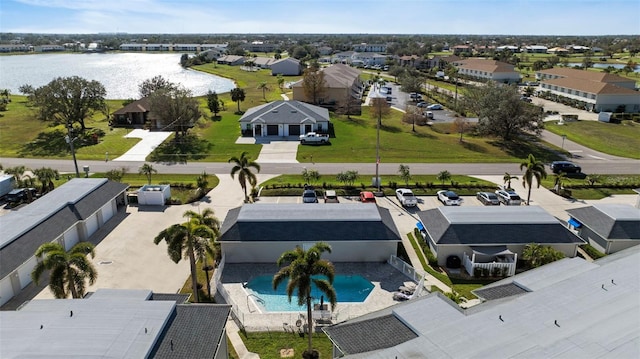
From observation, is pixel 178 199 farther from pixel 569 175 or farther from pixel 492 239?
pixel 569 175

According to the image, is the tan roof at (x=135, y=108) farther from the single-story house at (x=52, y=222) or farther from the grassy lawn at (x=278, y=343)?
the grassy lawn at (x=278, y=343)

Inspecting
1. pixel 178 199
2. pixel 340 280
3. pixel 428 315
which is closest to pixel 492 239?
pixel 340 280

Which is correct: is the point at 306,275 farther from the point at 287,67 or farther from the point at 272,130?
the point at 287,67

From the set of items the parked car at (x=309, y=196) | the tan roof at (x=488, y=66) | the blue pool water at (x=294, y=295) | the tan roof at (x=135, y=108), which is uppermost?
the tan roof at (x=488, y=66)

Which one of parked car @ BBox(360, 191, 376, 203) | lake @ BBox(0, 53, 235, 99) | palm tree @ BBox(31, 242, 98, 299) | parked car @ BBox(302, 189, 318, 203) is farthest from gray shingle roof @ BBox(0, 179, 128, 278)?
lake @ BBox(0, 53, 235, 99)

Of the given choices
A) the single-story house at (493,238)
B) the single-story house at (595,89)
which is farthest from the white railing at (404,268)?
the single-story house at (595,89)

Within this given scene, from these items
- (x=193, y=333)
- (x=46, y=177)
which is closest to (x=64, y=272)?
(x=193, y=333)

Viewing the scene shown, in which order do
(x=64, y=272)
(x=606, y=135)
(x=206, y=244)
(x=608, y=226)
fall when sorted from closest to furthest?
(x=64, y=272), (x=206, y=244), (x=608, y=226), (x=606, y=135)
